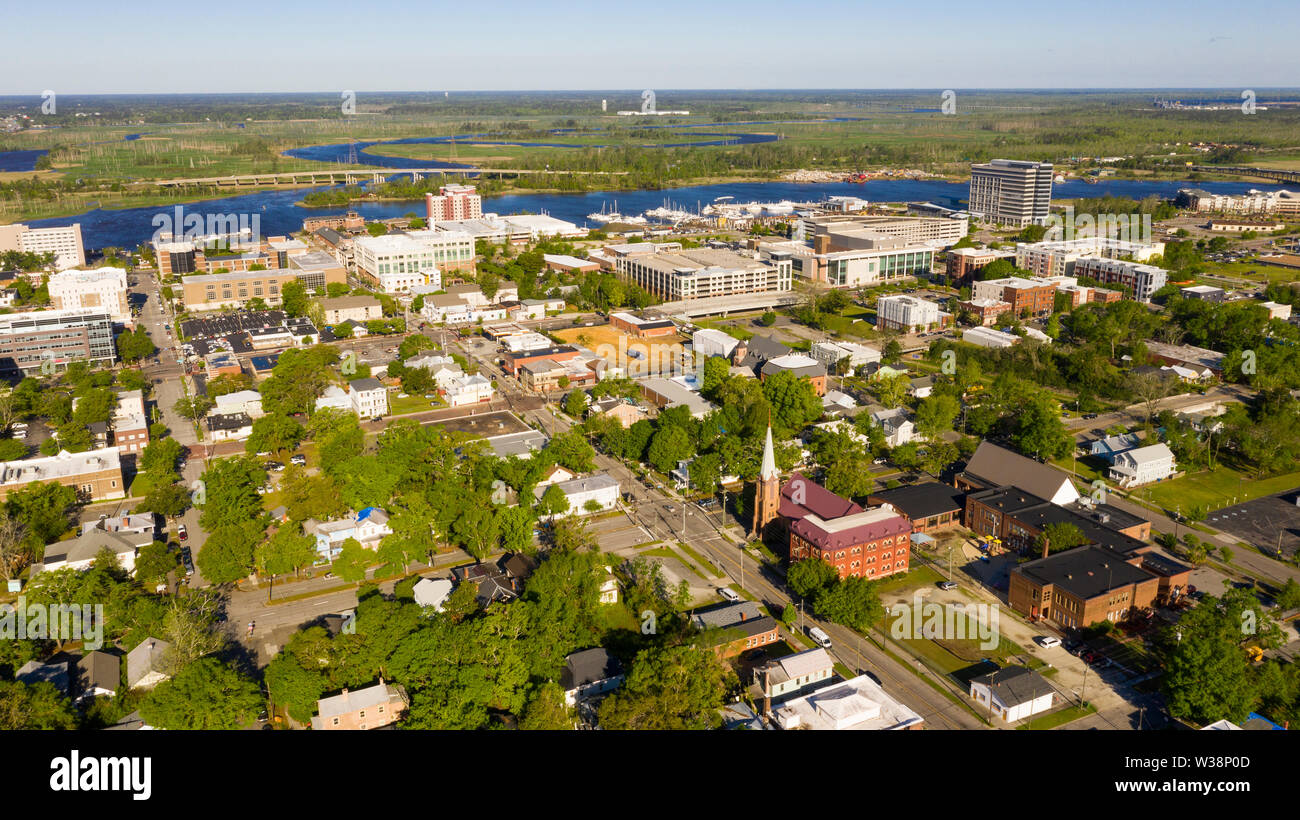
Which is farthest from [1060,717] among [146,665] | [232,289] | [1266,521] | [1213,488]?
[232,289]

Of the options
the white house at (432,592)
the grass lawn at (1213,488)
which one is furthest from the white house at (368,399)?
the grass lawn at (1213,488)

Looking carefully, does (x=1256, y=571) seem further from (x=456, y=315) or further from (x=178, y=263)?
(x=178, y=263)

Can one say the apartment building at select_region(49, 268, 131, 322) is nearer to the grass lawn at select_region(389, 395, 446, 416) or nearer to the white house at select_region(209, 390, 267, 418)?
the white house at select_region(209, 390, 267, 418)

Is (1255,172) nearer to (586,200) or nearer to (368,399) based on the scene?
(586,200)

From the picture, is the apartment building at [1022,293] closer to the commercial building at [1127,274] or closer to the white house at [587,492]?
the commercial building at [1127,274]

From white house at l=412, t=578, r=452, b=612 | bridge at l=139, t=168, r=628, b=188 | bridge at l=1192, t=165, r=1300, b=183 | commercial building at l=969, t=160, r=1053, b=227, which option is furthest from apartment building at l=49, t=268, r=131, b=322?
bridge at l=1192, t=165, r=1300, b=183
